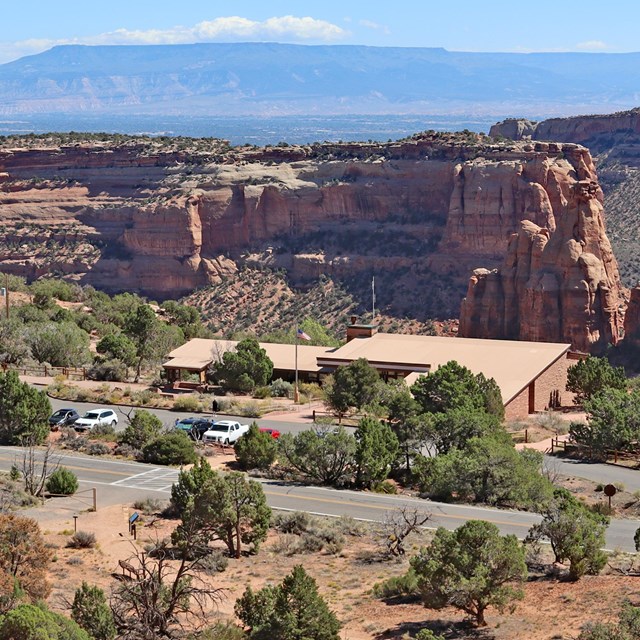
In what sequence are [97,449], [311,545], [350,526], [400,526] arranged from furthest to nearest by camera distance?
[97,449] → [350,526] → [400,526] → [311,545]

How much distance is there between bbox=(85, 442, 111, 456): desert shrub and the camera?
4806 centimetres

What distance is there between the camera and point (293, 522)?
1505 inches

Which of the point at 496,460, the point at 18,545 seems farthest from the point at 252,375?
the point at 18,545

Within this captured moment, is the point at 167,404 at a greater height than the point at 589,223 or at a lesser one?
lesser

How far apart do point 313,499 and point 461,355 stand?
76.9 feet

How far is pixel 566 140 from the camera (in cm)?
17312

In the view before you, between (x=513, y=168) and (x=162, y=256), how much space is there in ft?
94.8

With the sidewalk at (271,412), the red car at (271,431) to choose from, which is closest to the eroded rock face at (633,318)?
the sidewalk at (271,412)

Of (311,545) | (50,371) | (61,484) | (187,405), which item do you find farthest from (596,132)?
(311,545)

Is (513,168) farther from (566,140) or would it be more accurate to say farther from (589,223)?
(566,140)

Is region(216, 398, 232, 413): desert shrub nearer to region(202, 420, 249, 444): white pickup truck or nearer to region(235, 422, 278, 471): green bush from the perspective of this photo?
region(202, 420, 249, 444): white pickup truck

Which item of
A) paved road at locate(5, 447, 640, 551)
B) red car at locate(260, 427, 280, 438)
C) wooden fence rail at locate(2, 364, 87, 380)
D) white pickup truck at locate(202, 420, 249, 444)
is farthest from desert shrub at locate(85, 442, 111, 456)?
wooden fence rail at locate(2, 364, 87, 380)

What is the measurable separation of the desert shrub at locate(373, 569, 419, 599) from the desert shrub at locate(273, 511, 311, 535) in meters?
5.60

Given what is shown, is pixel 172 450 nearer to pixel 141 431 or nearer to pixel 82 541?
pixel 141 431
